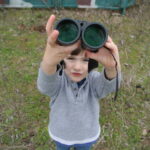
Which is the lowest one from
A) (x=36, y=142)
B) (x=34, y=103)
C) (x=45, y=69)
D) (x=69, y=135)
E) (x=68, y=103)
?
(x=36, y=142)

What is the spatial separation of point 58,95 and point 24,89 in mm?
2084

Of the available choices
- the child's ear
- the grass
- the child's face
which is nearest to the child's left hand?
the child's face

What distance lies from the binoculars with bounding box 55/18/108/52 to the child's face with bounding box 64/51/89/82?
18cm

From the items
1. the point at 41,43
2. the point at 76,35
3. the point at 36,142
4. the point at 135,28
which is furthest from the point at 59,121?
the point at 135,28

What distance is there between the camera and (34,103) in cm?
355

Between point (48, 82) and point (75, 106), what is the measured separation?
0.97ft

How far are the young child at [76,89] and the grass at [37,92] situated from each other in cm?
114

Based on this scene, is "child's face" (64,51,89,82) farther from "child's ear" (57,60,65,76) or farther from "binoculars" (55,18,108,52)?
"binoculars" (55,18,108,52)

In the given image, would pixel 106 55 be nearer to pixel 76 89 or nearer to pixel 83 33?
pixel 83 33

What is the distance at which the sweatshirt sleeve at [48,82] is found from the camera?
158 cm

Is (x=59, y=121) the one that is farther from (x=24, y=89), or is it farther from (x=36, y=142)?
(x=24, y=89)

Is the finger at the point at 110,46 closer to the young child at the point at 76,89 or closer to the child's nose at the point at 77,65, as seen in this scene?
the young child at the point at 76,89

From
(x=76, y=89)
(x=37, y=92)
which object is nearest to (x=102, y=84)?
(x=76, y=89)

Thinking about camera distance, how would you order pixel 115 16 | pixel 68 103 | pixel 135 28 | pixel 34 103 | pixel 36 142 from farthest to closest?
1. pixel 115 16
2. pixel 135 28
3. pixel 34 103
4. pixel 36 142
5. pixel 68 103
